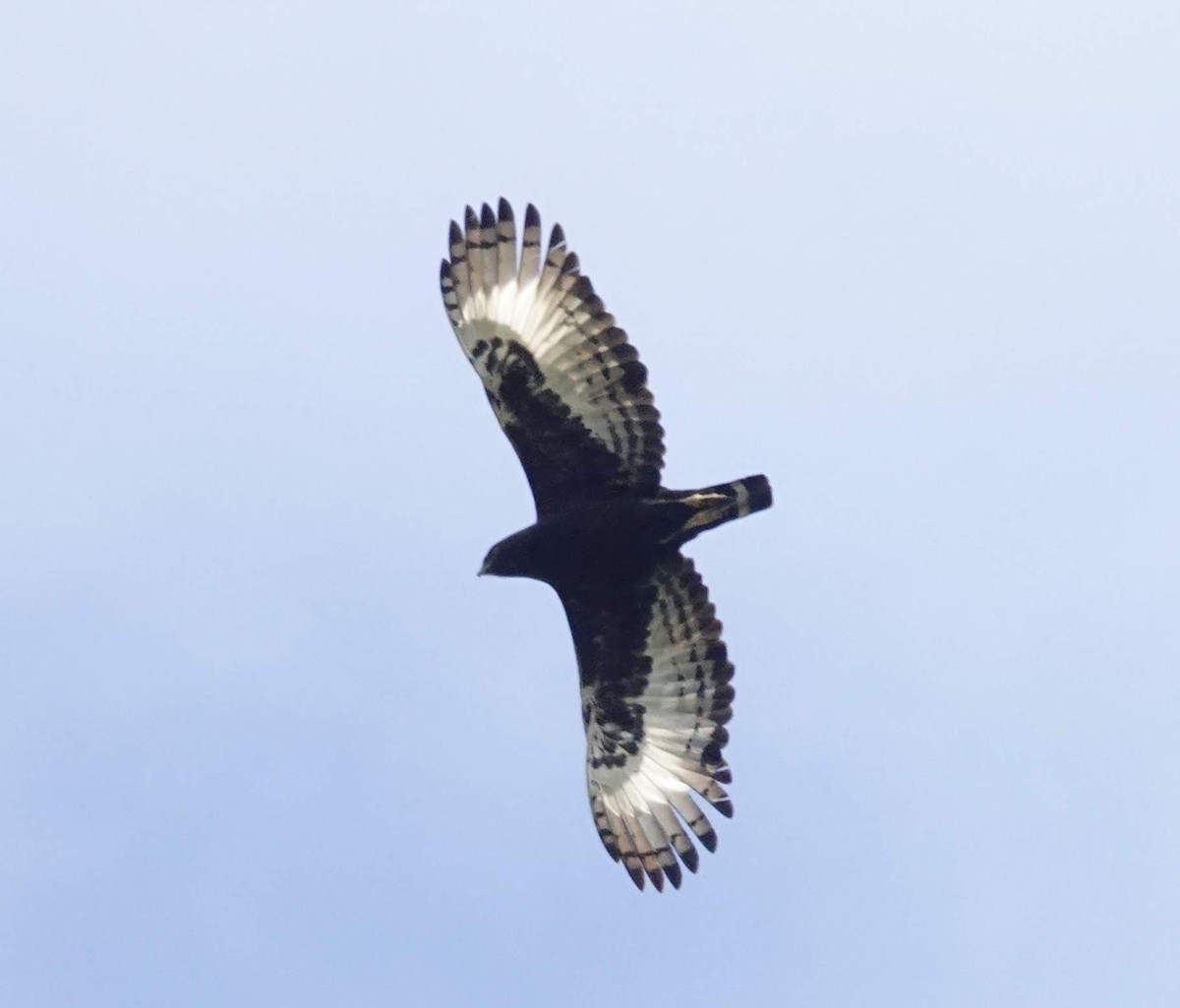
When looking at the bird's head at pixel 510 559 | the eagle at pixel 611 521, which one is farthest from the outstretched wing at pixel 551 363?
the bird's head at pixel 510 559

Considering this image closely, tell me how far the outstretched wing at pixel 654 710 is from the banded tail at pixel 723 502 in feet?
1.76

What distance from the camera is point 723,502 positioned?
72.9 ft

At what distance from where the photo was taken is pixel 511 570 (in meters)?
22.8

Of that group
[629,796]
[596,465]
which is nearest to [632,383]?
[596,465]

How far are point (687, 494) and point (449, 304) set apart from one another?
2.71 meters

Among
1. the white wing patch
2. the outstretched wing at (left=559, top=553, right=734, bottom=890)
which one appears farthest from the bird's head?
the white wing patch

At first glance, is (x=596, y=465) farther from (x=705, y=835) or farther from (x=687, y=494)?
(x=705, y=835)

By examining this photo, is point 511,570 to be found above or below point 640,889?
above

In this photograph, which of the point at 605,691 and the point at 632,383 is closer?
the point at 632,383

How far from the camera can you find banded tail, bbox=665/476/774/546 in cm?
2217

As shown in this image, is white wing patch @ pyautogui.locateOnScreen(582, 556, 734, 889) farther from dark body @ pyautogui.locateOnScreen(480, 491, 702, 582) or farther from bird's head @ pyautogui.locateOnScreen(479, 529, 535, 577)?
bird's head @ pyautogui.locateOnScreen(479, 529, 535, 577)

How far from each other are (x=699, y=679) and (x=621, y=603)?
1009mm

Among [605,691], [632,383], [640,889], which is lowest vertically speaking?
[640,889]

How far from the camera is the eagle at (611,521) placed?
72.6 feet
